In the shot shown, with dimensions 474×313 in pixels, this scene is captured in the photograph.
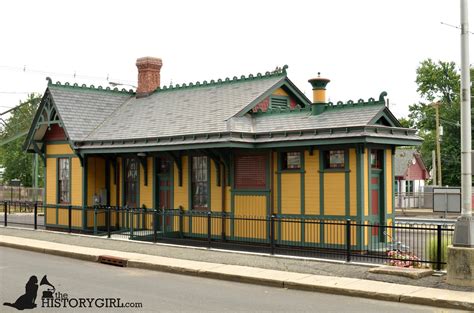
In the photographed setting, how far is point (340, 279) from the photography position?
12.7 m

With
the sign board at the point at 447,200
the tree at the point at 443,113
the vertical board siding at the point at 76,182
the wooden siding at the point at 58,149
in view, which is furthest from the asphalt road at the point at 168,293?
the tree at the point at 443,113

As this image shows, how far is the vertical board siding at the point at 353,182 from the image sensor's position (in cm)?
1659

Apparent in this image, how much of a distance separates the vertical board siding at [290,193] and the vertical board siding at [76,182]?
951cm

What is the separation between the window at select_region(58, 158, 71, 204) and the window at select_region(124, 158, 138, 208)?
288cm

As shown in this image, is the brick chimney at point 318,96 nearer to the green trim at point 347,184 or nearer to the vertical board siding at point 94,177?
the green trim at point 347,184

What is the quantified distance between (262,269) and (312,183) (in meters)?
4.27

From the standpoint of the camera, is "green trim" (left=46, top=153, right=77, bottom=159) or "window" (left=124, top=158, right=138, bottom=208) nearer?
"window" (left=124, top=158, right=138, bottom=208)

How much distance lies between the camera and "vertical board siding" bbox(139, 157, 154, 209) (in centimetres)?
2230

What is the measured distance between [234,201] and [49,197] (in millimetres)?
10041

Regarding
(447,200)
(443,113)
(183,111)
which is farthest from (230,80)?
(443,113)

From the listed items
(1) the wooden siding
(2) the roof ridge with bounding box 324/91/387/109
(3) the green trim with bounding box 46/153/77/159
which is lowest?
(3) the green trim with bounding box 46/153/77/159

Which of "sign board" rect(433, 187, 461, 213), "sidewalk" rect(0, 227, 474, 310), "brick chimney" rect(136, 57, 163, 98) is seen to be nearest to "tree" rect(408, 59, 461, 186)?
"sign board" rect(433, 187, 461, 213)

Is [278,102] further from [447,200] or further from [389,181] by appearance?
[447,200]

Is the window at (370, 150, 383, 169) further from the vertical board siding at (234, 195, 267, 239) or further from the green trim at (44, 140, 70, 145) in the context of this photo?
the green trim at (44, 140, 70, 145)
